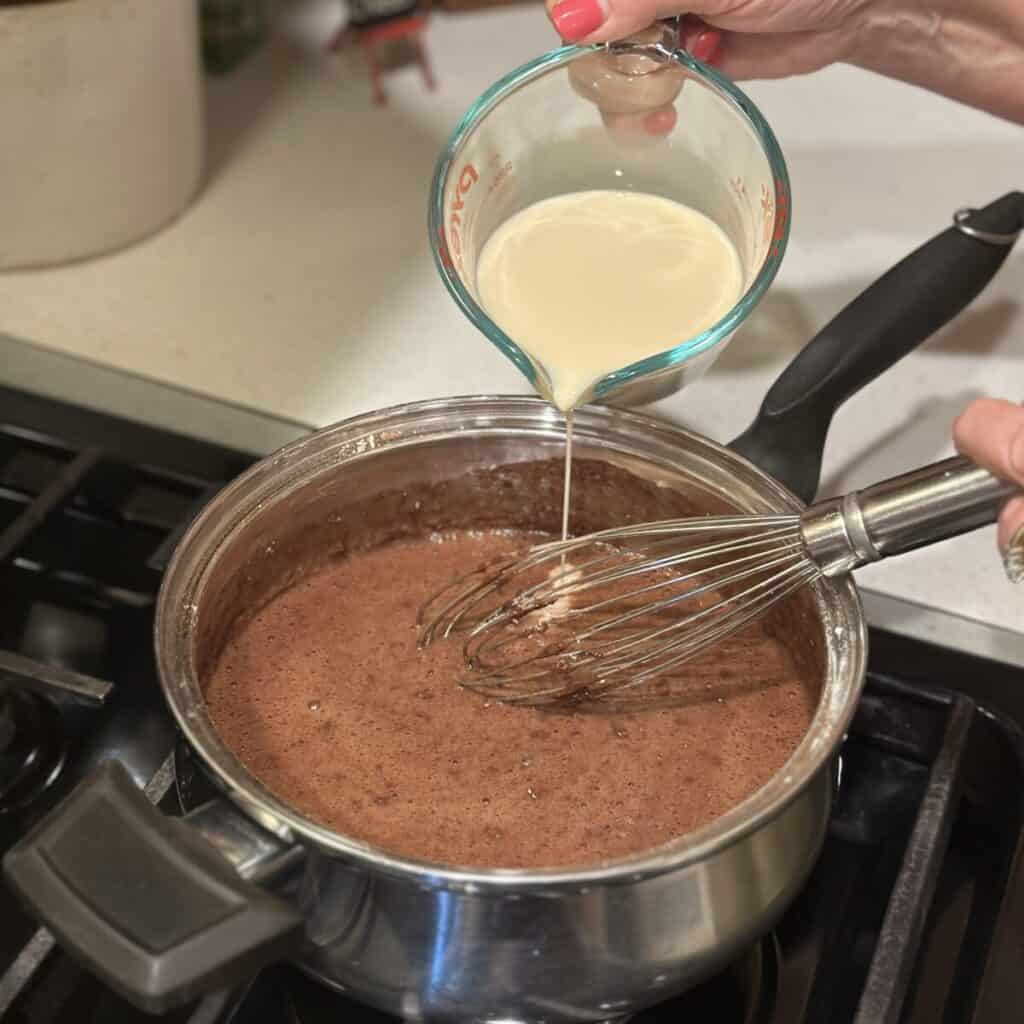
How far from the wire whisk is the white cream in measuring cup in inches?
Result: 3.6

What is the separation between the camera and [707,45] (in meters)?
0.88

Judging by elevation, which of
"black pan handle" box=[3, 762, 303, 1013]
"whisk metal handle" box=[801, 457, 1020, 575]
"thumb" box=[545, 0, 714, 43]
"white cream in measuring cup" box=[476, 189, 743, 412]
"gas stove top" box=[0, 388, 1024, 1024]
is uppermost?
"thumb" box=[545, 0, 714, 43]

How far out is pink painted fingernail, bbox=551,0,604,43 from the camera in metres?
0.71

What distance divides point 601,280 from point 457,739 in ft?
0.80

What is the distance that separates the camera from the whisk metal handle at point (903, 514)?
1.87ft

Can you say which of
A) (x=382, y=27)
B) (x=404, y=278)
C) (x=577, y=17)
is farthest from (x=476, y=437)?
(x=382, y=27)

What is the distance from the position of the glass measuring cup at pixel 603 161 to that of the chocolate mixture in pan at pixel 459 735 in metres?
0.14

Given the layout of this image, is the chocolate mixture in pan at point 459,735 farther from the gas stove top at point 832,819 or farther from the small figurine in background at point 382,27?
the small figurine in background at point 382,27

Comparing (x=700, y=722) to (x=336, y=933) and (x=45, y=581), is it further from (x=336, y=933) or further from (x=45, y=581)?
(x=45, y=581)

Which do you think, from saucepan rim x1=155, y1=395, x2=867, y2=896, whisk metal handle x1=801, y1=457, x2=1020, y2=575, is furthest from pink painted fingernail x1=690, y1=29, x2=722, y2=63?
whisk metal handle x1=801, y1=457, x2=1020, y2=575

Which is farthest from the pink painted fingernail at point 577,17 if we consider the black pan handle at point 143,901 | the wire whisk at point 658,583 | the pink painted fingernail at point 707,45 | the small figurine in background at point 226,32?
the small figurine in background at point 226,32

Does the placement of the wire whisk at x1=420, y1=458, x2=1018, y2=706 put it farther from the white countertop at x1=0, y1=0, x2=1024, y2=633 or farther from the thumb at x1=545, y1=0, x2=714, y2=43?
the thumb at x1=545, y1=0, x2=714, y2=43

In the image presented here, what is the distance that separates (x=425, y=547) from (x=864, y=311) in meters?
0.28

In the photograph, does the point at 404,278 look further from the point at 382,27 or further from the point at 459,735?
the point at 459,735
